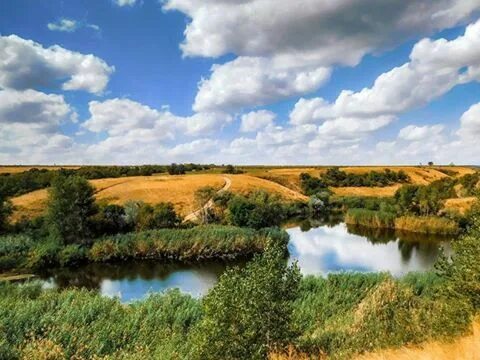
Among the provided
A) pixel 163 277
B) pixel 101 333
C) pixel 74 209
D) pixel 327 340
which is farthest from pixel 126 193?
pixel 327 340

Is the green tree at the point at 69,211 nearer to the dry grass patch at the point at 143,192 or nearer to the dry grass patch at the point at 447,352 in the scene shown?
the dry grass patch at the point at 143,192

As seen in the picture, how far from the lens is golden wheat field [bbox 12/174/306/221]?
219 feet

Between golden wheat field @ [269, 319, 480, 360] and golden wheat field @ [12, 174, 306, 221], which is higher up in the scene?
golden wheat field @ [269, 319, 480, 360]

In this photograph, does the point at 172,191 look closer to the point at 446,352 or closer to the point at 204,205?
the point at 204,205

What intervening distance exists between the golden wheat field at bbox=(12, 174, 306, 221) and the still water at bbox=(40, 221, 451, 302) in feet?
79.7

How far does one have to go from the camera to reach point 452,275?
1193 cm

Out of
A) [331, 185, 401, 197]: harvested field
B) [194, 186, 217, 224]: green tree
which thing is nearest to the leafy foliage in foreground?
[194, 186, 217, 224]: green tree

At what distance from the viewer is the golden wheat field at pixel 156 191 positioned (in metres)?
66.9

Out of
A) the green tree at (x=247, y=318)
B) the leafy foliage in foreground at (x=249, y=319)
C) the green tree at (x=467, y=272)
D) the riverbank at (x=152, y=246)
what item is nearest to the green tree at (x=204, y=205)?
the riverbank at (x=152, y=246)

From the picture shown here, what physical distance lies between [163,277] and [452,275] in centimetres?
2753

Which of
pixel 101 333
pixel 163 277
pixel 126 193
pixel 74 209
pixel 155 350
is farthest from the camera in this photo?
pixel 126 193

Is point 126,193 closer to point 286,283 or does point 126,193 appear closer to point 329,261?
point 329,261

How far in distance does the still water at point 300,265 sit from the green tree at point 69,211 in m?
5.68

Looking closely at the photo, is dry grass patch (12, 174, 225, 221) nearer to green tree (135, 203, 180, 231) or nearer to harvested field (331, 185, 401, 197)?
green tree (135, 203, 180, 231)
